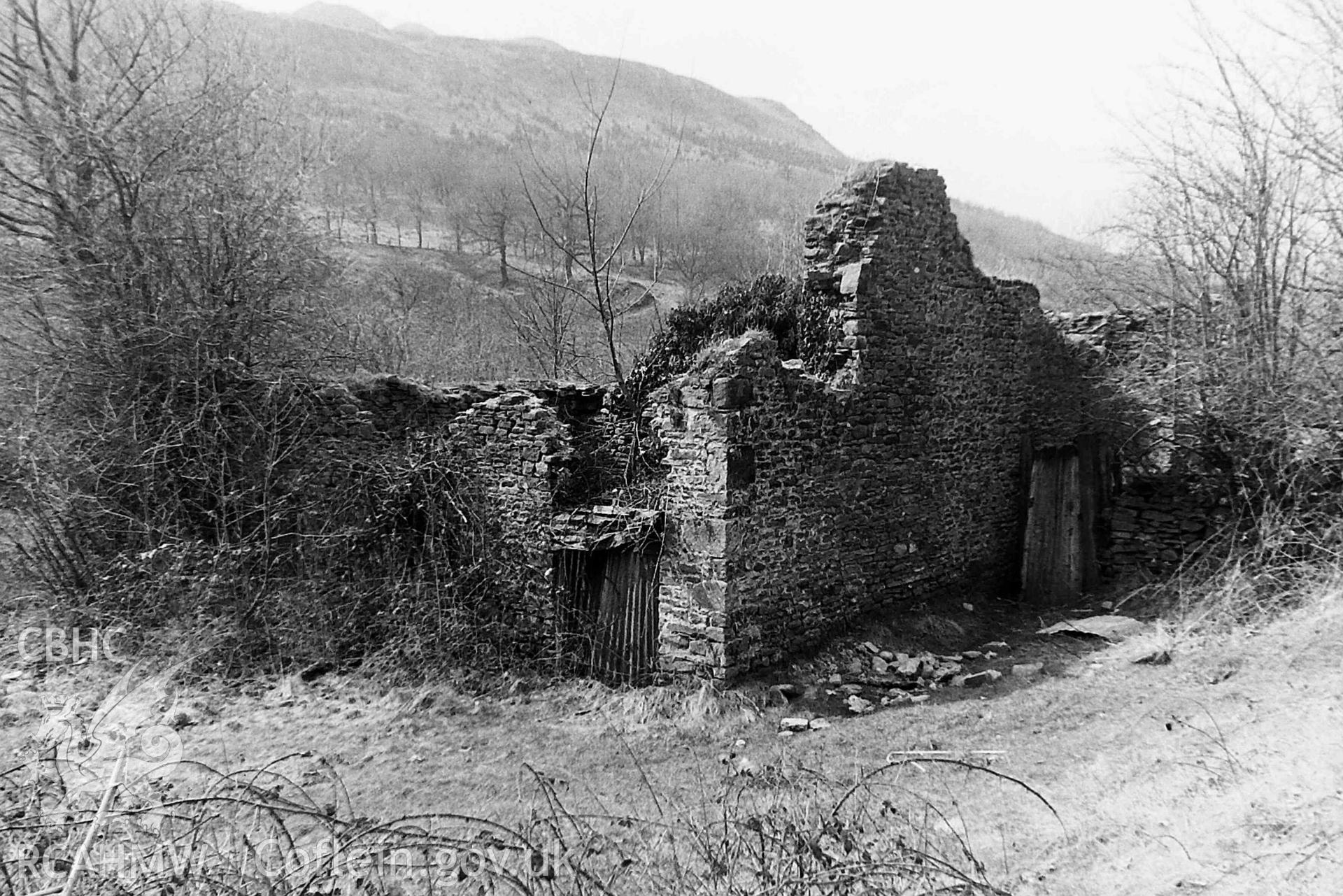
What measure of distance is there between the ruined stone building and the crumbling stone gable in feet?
0.07

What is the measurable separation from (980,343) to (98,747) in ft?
30.0

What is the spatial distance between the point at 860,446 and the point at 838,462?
0.37 meters

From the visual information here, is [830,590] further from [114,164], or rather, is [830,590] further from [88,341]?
[114,164]

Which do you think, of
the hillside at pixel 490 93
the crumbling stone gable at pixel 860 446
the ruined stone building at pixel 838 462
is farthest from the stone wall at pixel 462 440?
the hillside at pixel 490 93

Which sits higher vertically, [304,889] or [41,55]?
[41,55]

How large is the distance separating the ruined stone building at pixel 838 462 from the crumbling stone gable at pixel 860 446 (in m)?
0.02

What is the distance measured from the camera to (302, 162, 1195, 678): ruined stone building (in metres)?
7.21

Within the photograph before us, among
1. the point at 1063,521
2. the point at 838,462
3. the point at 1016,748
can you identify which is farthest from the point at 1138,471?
the point at 1016,748

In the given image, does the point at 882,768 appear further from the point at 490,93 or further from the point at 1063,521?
the point at 490,93

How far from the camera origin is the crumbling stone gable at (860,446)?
7152mm

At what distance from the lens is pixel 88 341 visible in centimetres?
930

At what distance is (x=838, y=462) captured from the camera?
26.2 feet

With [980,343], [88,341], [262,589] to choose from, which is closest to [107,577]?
[262,589]

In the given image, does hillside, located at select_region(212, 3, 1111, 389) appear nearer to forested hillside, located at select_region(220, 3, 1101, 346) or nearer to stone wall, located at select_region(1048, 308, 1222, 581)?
forested hillside, located at select_region(220, 3, 1101, 346)
